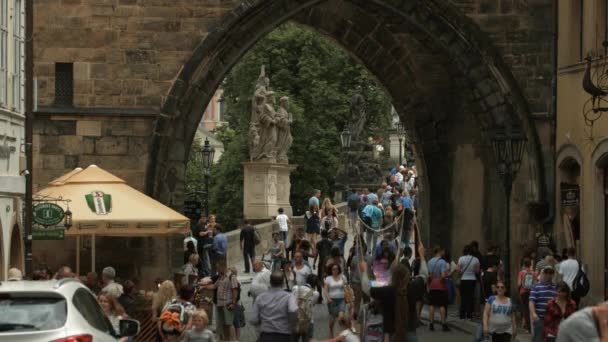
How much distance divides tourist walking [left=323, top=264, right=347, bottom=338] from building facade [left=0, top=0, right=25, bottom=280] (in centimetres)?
405

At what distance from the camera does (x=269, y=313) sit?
51.9 ft

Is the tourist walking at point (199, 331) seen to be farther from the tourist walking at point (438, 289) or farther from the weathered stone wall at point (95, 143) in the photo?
the weathered stone wall at point (95, 143)

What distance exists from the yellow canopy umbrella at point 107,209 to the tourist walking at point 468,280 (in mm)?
5107

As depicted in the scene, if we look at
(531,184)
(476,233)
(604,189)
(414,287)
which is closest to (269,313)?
(414,287)

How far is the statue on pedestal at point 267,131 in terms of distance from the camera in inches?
1871

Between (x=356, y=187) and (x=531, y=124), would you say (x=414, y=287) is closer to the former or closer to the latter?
(x=531, y=124)

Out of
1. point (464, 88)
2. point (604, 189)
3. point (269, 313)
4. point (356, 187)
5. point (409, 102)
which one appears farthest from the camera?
point (356, 187)

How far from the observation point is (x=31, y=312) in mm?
11359

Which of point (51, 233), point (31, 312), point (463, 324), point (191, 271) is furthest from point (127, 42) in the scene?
point (31, 312)

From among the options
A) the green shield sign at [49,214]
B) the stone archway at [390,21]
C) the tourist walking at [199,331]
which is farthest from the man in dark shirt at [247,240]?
the tourist walking at [199,331]

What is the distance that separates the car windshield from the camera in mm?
11227

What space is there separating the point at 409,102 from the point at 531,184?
20.4ft

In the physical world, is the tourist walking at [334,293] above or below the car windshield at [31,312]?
below

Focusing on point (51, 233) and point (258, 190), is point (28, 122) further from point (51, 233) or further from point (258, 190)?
point (258, 190)
